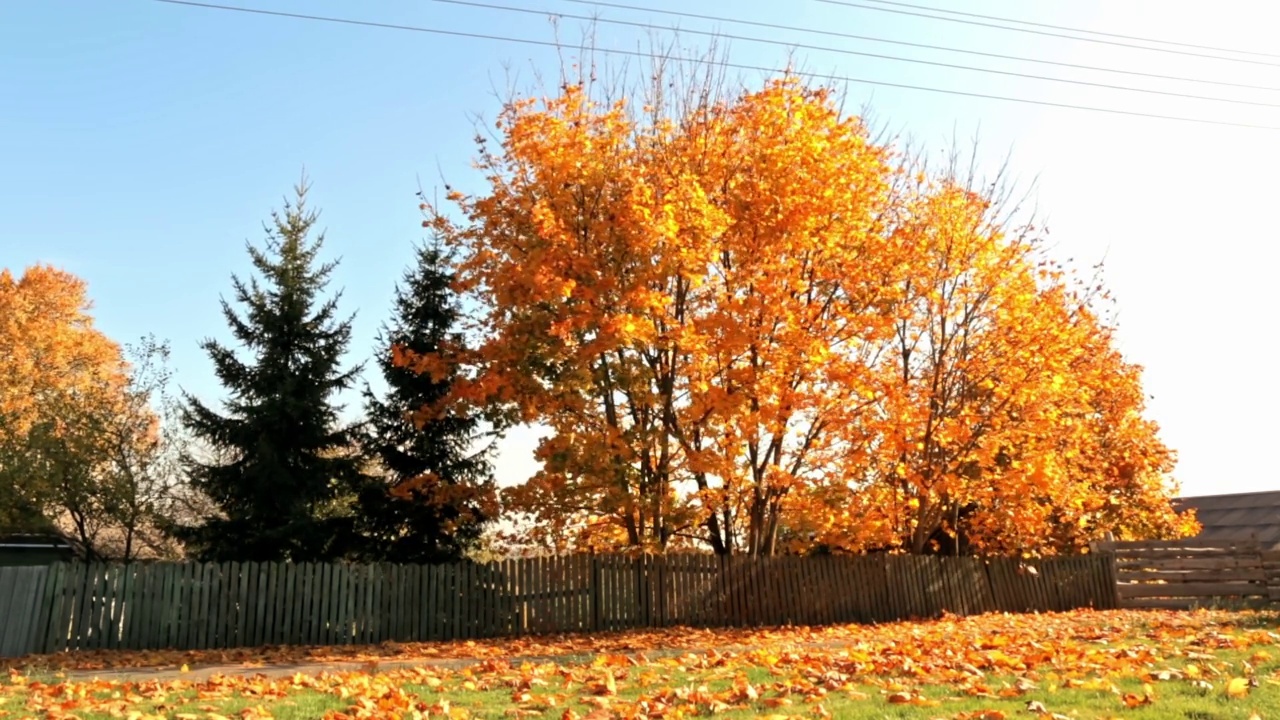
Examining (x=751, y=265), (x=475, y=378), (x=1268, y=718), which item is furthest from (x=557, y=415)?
(x=1268, y=718)

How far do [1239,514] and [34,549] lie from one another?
39.4 meters

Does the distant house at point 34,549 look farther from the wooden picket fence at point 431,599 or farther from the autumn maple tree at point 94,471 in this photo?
the wooden picket fence at point 431,599

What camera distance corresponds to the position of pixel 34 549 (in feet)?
84.9

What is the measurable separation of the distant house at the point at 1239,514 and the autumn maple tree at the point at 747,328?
692 inches

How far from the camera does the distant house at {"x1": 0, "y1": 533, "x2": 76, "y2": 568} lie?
25372 millimetres

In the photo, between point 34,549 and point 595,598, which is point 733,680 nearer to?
point 595,598

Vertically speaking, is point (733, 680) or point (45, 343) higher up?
point (45, 343)

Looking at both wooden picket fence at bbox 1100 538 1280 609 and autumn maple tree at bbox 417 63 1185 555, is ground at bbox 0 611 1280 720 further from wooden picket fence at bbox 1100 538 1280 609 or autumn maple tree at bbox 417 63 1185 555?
wooden picket fence at bbox 1100 538 1280 609

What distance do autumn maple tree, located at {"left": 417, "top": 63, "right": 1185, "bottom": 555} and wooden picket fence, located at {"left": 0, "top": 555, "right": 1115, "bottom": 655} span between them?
2.91 ft

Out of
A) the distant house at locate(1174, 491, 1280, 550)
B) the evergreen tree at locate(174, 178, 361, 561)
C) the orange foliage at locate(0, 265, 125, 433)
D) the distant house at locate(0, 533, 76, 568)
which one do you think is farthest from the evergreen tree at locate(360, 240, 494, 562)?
the distant house at locate(1174, 491, 1280, 550)

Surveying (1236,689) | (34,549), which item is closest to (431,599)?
(1236,689)

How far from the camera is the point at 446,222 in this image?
17000 millimetres

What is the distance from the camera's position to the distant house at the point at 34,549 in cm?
2537

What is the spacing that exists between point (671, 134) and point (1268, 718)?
1321 cm
